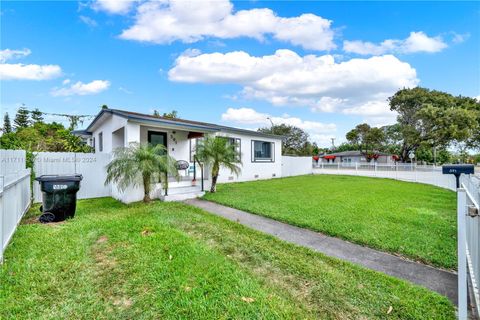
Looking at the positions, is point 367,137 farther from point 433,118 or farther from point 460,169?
point 460,169

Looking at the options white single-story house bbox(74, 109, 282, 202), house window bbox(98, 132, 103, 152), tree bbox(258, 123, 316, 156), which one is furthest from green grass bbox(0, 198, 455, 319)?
tree bbox(258, 123, 316, 156)

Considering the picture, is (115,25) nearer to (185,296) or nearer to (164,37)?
(164,37)

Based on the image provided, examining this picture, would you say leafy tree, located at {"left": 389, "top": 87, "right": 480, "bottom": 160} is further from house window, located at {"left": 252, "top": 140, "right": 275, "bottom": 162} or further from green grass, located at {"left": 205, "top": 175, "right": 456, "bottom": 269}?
green grass, located at {"left": 205, "top": 175, "right": 456, "bottom": 269}

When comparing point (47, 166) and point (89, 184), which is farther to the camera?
point (89, 184)

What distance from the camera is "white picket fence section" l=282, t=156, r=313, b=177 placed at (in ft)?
61.1

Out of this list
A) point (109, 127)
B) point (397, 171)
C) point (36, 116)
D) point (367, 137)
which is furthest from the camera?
point (367, 137)

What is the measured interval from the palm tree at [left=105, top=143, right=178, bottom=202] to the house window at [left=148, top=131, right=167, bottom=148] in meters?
3.42

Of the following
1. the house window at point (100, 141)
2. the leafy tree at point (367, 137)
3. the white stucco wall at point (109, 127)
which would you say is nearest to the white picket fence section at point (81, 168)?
the white stucco wall at point (109, 127)

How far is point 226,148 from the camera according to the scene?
374 inches

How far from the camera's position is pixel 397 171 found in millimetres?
17031

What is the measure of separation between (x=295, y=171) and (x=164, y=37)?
13.6 meters

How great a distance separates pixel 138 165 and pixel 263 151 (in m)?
10.5

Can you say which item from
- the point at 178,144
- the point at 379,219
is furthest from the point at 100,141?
the point at 379,219

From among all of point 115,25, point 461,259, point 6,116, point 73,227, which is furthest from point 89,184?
point 6,116
